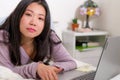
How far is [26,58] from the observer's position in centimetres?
112

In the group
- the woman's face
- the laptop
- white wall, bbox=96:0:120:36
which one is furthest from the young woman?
white wall, bbox=96:0:120:36

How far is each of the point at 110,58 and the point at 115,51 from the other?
3 centimetres

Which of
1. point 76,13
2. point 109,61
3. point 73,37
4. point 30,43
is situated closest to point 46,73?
point 109,61

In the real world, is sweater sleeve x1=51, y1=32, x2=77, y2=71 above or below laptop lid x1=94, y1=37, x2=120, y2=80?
below

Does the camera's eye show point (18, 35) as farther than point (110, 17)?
No

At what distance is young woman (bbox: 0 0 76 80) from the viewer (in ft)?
3.22

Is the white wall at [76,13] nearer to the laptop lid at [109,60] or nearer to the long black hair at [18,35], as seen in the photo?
the long black hair at [18,35]

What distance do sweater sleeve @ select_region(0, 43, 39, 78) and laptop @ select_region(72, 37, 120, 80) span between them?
11.4 inches

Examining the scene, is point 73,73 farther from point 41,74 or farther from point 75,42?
point 75,42

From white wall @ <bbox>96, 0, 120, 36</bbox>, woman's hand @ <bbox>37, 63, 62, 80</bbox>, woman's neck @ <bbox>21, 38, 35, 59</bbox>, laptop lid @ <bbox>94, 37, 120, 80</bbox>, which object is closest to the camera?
laptop lid @ <bbox>94, 37, 120, 80</bbox>

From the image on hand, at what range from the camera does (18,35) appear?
110 centimetres

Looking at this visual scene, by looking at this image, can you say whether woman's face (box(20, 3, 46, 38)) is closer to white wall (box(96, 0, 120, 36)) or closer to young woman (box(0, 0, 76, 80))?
young woman (box(0, 0, 76, 80))

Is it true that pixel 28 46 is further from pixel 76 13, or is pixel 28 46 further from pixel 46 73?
pixel 76 13

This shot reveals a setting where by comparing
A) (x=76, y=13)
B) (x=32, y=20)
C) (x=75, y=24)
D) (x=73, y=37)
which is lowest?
(x=73, y=37)
